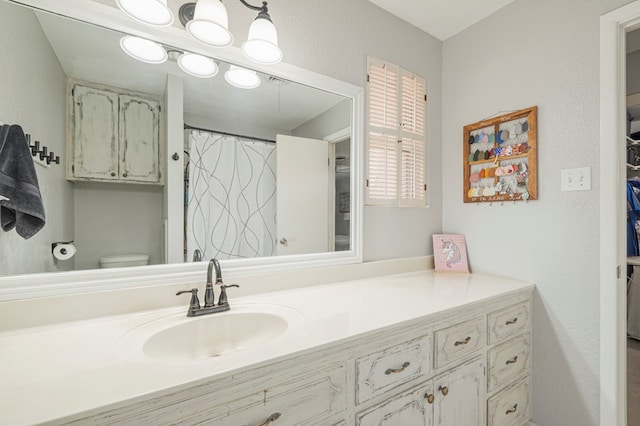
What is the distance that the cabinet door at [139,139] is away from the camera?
106 cm

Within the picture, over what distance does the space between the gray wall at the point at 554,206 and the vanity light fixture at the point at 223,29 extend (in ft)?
4.43

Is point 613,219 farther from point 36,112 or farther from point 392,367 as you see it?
point 36,112

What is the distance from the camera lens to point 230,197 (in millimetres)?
1317

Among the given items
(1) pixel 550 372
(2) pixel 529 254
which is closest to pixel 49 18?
(2) pixel 529 254

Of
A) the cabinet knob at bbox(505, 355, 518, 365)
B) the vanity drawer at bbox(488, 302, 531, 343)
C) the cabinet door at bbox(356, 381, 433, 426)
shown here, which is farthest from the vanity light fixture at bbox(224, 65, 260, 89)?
the cabinet knob at bbox(505, 355, 518, 365)

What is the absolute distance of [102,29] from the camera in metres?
1.03

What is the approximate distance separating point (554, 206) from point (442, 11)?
1.29 m

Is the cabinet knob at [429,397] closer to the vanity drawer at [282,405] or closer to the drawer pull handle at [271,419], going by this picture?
the vanity drawer at [282,405]

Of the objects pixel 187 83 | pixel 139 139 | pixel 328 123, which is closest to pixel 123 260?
pixel 139 139

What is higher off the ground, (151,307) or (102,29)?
(102,29)

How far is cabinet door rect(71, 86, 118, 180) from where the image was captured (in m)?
1.00

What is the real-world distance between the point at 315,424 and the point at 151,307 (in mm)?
727

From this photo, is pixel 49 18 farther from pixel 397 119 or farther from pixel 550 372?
pixel 550 372

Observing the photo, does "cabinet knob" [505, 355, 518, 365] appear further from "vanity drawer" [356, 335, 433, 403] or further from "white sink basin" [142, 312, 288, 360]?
"white sink basin" [142, 312, 288, 360]
